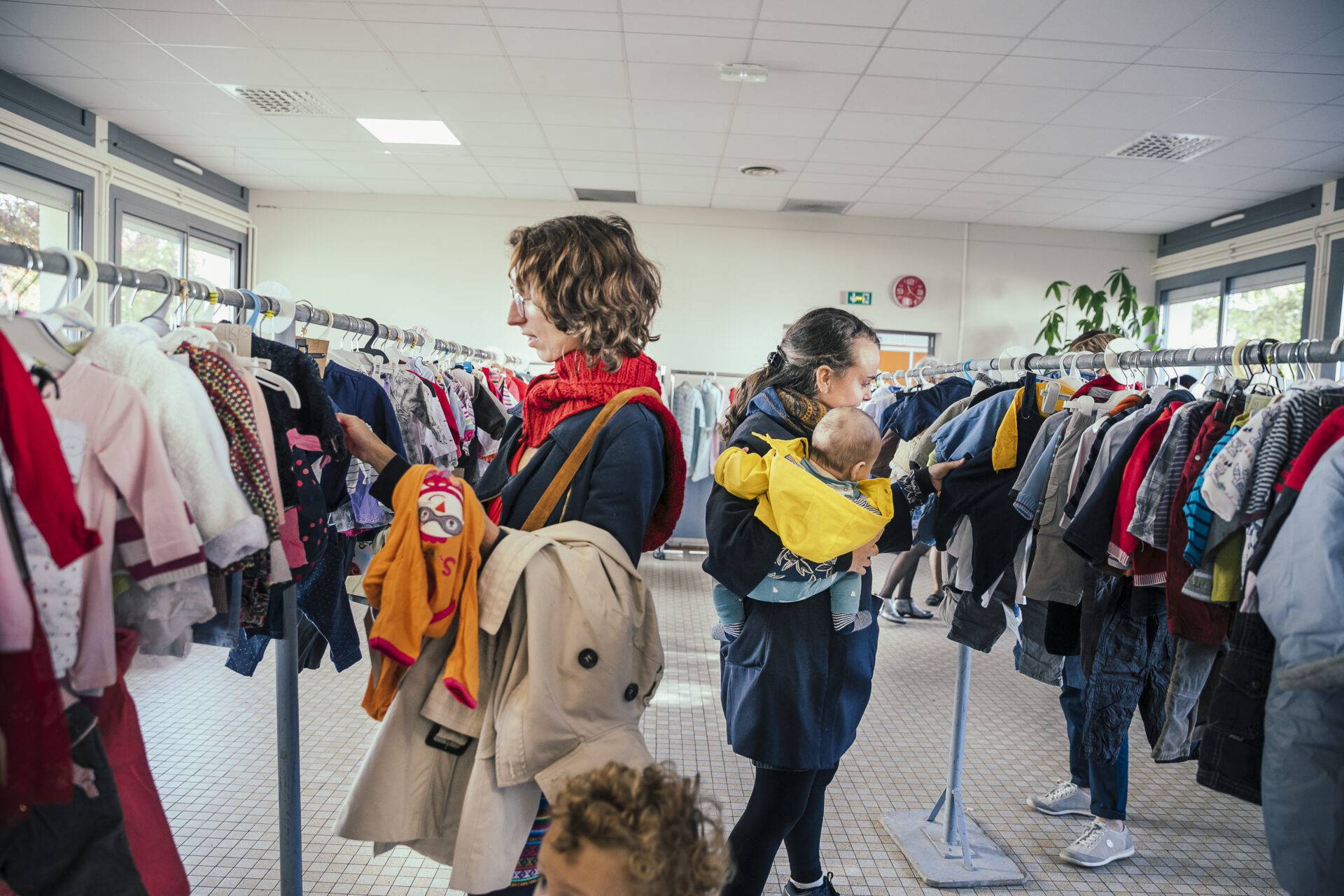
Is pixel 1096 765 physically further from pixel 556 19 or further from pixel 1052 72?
pixel 556 19

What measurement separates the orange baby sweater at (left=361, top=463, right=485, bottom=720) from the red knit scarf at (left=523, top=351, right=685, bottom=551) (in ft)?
0.84

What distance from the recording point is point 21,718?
2.56ft

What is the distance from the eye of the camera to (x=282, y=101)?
5.50 meters

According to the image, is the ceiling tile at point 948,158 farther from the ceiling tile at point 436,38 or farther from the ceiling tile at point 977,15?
the ceiling tile at point 436,38

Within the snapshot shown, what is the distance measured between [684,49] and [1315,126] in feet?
12.9

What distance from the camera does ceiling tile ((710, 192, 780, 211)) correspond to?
25.3 ft

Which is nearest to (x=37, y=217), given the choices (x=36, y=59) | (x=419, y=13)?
(x=36, y=59)

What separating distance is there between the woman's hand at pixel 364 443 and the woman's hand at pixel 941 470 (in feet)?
4.53

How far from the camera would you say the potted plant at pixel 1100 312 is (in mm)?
7461

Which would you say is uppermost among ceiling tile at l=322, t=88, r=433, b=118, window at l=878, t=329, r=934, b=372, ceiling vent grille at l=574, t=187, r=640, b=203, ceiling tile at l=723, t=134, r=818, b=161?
ceiling vent grille at l=574, t=187, r=640, b=203

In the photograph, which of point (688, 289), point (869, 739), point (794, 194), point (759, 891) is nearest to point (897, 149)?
point (794, 194)

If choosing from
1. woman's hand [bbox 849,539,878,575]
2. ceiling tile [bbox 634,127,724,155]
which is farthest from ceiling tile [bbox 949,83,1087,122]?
woman's hand [bbox 849,539,878,575]

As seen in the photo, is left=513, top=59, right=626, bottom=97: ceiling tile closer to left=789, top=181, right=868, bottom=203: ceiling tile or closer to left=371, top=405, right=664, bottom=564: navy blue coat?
left=789, top=181, right=868, bottom=203: ceiling tile

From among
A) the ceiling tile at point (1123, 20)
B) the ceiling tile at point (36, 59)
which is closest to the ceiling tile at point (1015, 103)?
the ceiling tile at point (1123, 20)
